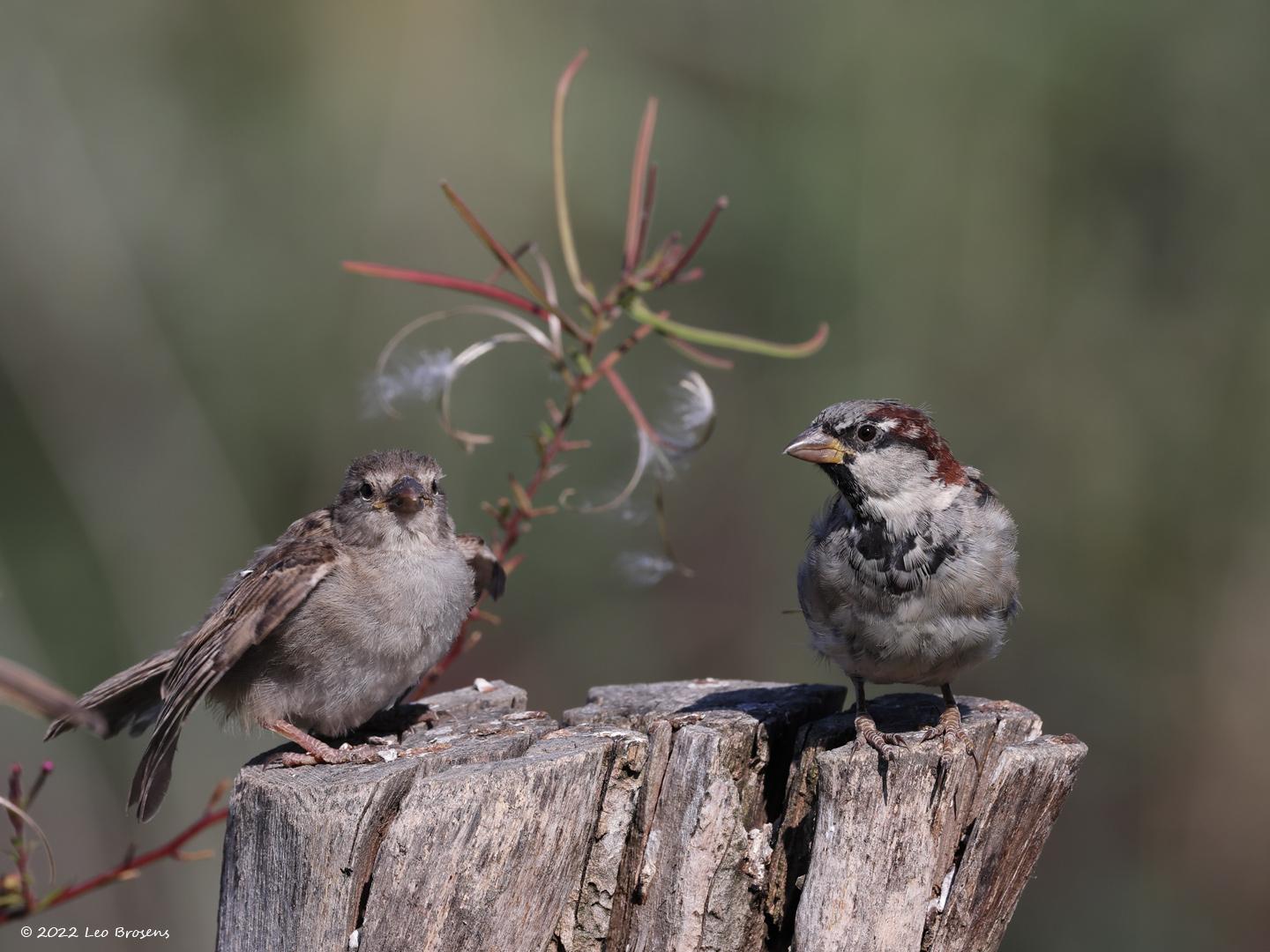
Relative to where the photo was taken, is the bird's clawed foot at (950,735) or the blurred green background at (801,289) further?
the blurred green background at (801,289)

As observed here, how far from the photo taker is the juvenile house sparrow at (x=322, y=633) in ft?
11.4

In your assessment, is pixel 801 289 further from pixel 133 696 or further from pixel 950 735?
pixel 133 696

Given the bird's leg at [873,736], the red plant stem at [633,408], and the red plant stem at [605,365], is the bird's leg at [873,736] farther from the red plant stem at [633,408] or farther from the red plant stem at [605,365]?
the red plant stem at [605,365]

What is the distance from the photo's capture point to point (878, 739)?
3006 millimetres

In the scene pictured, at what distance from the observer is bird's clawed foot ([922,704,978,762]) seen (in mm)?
2910

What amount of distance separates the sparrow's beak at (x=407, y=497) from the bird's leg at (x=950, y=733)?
59.4 inches

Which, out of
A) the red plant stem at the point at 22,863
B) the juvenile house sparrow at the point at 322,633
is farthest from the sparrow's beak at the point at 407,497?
the red plant stem at the point at 22,863

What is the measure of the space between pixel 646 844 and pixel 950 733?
2.45 ft

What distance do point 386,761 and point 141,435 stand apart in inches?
97.9

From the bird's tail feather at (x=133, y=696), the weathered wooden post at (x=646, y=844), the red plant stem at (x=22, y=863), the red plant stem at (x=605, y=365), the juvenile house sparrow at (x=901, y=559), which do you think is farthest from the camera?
the bird's tail feather at (x=133, y=696)

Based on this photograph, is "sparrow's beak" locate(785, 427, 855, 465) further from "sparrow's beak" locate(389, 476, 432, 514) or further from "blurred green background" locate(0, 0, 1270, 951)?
"blurred green background" locate(0, 0, 1270, 951)

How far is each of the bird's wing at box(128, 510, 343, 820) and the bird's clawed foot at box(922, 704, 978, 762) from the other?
65.1 inches

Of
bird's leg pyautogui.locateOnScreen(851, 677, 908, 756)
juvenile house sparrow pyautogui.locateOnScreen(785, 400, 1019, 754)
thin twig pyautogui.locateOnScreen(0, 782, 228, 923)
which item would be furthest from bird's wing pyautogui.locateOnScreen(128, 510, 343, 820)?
bird's leg pyautogui.locateOnScreen(851, 677, 908, 756)

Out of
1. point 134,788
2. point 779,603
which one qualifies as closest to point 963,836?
point 134,788
